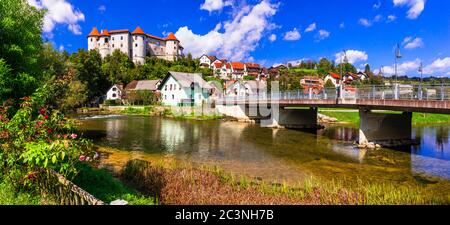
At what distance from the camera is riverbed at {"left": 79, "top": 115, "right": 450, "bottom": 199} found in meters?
17.6

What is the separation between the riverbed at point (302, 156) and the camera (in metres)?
17.6

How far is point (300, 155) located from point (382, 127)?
10.7 m

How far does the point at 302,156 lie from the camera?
77.8 ft

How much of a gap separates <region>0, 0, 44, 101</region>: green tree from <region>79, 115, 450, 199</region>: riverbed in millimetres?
4686

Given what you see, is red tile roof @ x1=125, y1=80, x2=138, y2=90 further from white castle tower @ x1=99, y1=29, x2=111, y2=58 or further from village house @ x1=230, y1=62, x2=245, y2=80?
village house @ x1=230, y1=62, x2=245, y2=80

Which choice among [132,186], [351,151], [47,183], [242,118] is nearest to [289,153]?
[351,151]

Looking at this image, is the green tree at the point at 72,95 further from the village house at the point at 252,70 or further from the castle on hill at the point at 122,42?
the village house at the point at 252,70

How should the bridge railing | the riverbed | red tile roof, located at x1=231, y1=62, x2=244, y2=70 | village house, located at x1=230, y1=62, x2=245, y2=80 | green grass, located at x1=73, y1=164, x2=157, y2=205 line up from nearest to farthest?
green grass, located at x1=73, y1=164, x2=157, y2=205, the riverbed, the bridge railing, village house, located at x1=230, y1=62, x2=245, y2=80, red tile roof, located at x1=231, y1=62, x2=244, y2=70

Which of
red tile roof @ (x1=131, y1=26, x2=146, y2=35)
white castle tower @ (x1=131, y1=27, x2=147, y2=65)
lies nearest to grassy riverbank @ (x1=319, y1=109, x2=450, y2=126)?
white castle tower @ (x1=131, y1=27, x2=147, y2=65)

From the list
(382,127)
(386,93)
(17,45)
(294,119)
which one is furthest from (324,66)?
(17,45)

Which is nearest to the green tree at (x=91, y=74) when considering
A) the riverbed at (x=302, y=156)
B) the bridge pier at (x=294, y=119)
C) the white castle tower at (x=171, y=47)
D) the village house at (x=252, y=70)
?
the white castle tower at (x=171, y=47)

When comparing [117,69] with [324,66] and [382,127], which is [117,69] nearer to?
[382,127]

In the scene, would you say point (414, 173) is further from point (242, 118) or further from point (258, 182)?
point (242, 118)

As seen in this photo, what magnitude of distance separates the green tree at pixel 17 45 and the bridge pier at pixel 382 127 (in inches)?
1089
